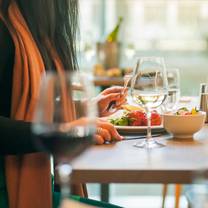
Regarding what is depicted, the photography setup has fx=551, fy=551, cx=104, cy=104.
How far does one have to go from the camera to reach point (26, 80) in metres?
1.40

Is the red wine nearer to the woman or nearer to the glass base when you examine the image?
the woman

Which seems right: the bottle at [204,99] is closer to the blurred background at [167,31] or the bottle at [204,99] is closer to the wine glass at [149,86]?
the wine glass at [149,86]

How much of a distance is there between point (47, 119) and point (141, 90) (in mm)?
551

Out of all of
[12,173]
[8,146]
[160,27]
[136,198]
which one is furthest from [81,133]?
[160,27]

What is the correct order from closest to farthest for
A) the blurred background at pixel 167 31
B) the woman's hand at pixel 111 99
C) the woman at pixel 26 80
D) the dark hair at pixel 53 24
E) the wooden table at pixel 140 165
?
the wooden table at pixel 140 165 → the woman at pixel 26 80 → the dark hair at pixel 53 24 → the woman's hand at pixel 111 99 → the blurred background at pixel 167 31

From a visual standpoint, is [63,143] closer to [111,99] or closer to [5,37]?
[5,37]

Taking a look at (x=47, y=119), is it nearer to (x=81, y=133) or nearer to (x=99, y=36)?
(x=81, y=133)

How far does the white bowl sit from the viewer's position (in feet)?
4.72

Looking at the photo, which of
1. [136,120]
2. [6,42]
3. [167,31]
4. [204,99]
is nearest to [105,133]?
[136,120]

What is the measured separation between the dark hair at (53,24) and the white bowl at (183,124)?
36 cm

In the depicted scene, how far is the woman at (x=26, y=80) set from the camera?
1269 millimetres

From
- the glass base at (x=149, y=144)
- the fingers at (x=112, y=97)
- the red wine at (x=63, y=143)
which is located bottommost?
the glass base at (x=149, y=144)

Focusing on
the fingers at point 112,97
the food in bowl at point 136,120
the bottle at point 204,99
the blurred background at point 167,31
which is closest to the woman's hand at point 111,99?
the fingers at point 112,97

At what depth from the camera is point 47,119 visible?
0.83m
